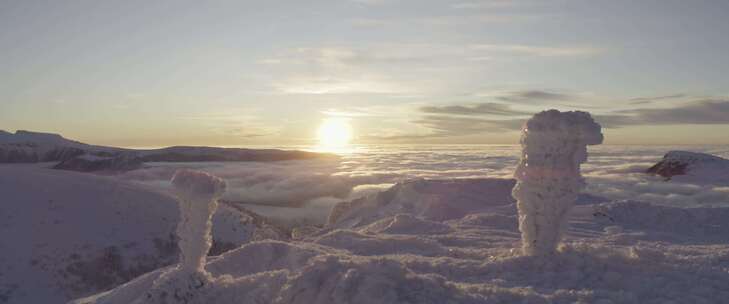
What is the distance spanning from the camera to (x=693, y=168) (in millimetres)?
60188

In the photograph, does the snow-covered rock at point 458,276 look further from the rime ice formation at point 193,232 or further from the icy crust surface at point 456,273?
the rime ice formation at point 193,232

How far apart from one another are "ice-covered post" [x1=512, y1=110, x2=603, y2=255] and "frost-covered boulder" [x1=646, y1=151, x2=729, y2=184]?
177ft

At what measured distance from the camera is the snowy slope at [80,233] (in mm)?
18219

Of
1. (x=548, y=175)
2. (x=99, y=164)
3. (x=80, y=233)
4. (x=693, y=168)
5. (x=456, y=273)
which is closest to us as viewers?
(x=456, y=273)

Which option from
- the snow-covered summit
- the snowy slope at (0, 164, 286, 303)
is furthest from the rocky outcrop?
the snowy slope at (0, 164, 286, 303)

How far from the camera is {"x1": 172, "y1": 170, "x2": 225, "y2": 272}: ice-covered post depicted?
9.88 metres

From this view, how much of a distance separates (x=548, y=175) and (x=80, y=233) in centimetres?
1999

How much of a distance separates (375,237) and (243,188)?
76.9 metres

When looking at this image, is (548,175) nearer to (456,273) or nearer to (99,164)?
(456,273)

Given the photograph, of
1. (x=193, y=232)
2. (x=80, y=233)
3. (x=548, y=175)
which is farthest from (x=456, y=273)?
(x=80, y=233)

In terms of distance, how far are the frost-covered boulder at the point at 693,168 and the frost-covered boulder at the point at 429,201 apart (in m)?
37.0

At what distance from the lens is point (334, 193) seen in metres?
81.1

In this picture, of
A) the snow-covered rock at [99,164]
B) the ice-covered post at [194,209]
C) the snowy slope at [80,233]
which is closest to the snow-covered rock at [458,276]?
the ice-covered post at [194,209]

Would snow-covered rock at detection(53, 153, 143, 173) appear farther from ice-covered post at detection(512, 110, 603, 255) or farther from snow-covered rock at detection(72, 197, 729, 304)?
ice-covered post at detection(512, 110, 603, 255)
